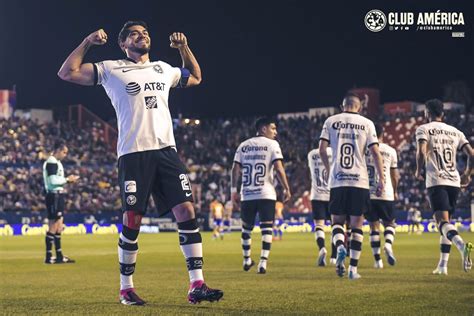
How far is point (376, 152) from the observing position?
38.5ft

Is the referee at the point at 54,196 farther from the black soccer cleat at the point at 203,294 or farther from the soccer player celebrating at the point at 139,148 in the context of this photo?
the black soccer cleat at the point at 203,294

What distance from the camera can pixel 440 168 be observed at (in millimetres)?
12578

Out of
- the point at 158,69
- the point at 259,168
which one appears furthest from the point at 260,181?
the point at 158,69

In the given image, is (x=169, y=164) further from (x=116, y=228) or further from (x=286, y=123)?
(x=286, y=123)

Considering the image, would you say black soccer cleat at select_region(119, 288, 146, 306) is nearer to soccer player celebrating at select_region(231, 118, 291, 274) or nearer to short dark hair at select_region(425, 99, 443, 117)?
soccer player celebrating at select_region(231, 118, 291, 274)

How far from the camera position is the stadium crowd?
47469 mm

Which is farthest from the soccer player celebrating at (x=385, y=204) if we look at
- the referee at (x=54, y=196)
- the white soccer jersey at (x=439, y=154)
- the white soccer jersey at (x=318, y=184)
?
the referee at (x=54, y=196)

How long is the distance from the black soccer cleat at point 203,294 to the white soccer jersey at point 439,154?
19.2 ft

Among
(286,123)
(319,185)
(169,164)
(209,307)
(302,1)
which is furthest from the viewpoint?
(286,123)

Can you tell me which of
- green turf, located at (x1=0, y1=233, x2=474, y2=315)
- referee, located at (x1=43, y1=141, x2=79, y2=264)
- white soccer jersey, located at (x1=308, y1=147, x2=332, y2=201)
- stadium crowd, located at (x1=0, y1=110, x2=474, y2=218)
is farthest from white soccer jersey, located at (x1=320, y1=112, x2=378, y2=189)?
stadium crowd, located at (x1=0, y1=110, x2=474, y2=218)

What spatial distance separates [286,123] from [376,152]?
158 feet

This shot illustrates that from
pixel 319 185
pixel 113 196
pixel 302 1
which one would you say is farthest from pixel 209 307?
pixel 302 1

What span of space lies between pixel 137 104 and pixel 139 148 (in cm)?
47

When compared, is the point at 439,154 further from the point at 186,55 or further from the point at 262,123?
the point at 186,55
